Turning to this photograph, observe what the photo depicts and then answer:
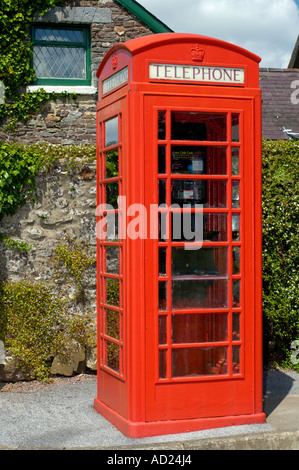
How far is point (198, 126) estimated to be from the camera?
5656 millimetres

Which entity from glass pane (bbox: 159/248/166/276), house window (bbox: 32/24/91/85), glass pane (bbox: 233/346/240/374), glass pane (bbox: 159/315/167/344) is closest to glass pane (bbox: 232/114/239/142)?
glass pane (bbox: 159/248/166/276)

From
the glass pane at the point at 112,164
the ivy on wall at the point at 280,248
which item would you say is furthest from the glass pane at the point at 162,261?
the ivy on wall at the point at 280,248

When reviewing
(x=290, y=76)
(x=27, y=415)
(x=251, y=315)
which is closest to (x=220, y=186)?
(x=251, y=315)

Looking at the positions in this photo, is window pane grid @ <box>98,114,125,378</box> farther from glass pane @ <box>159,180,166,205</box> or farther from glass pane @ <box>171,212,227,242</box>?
glass pane @ <box>171,212,227,242</box>

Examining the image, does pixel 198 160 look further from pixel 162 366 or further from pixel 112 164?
pixel 162 366

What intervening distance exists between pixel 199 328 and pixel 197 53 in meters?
2.23

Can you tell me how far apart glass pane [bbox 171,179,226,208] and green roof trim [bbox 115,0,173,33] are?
6.30 m

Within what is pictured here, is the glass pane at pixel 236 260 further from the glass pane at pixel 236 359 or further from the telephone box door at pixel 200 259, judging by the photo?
the glass pane at pixel 236 359

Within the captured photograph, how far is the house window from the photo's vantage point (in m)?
10.9

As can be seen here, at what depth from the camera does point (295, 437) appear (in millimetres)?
5422

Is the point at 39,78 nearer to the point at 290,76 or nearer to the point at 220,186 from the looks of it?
the point at 220,186

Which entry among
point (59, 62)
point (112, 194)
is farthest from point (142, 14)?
point (112, 194)

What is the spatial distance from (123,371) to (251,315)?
1.15 metres

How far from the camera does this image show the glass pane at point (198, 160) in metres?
5.60
